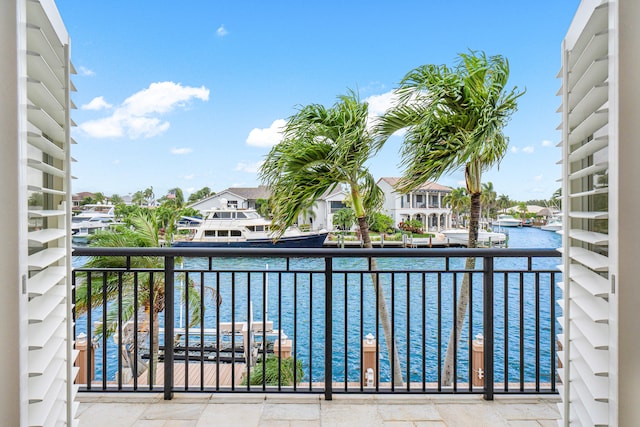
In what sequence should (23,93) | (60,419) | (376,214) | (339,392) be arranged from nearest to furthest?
1. (23,93)
2. (60,419)
3. (339,392)
4. (376,214)

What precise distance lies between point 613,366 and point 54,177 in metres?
1.80

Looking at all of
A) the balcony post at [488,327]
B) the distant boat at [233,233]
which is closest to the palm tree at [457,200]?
the distant boat at [233,233]

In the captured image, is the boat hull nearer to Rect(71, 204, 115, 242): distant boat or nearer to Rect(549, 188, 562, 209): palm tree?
Rect(71, 204, 115, 242): distant boat

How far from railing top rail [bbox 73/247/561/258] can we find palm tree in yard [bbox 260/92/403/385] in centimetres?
237

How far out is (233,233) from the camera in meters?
6.91

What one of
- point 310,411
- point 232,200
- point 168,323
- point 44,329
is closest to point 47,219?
point 44,329

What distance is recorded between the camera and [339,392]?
7.59 ft

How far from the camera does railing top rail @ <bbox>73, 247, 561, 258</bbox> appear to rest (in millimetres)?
2137

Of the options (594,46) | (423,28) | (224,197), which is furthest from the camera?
(423,28)

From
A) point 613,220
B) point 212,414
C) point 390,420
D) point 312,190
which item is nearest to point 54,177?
point 212,414

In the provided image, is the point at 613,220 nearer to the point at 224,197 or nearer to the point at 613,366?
the point at 613,366

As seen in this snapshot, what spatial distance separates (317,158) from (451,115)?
5.12 ft

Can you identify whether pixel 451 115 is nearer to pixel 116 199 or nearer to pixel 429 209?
pixel 429 209

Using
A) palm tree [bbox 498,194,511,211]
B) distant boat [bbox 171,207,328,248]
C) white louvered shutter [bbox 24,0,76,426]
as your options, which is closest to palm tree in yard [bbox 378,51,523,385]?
palm tree [bbox 498,194,511,211]
